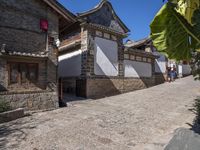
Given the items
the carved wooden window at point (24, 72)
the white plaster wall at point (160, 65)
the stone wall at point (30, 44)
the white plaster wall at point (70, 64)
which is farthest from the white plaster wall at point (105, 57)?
the white plaster wall at point (160, 65)

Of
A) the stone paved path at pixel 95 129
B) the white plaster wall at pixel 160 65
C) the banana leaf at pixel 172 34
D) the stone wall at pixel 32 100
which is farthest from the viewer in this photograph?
the white plaster wall at pixel 160 65

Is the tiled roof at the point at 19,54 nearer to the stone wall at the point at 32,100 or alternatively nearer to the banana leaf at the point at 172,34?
the stone wall at the point at 32,100

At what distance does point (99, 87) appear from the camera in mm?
13578

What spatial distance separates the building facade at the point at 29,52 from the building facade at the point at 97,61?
3069 millimetres

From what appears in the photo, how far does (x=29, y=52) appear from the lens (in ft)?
30.8

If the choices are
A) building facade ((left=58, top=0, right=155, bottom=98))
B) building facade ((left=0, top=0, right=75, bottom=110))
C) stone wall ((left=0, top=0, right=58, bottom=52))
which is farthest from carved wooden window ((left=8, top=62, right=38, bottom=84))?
building facade ((left=58, top=0, right=155, bottom=98))

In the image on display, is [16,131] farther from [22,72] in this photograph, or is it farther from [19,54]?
[19,54]

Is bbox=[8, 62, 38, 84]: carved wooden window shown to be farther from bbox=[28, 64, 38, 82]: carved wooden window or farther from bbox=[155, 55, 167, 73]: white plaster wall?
bbox=[155, 55, 167, 73]: white plaster wall

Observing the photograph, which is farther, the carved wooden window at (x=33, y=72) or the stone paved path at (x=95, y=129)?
the carved wooden window at (x=33, y=72)

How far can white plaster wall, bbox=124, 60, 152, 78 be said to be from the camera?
16219 millimetres

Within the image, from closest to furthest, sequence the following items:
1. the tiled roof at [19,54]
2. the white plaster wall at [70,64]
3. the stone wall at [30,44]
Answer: the tiled roof at [19,54]
the stone wall at [30,44]
the white plaster wall at [70,64]

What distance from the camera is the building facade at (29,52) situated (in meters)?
8.61

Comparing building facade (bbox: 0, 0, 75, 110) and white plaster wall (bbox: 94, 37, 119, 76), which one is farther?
white plaster wall (bbox: 94, 37, 119, 76)

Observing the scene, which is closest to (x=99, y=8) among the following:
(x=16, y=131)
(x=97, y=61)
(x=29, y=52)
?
(x=97, y=61)
